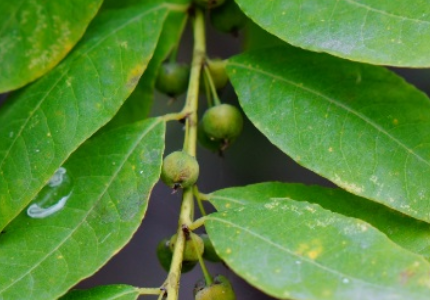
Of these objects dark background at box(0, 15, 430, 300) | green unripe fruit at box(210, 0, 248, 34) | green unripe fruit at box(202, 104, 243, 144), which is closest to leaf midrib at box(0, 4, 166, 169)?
green unripe fruit at box(210, 0, 248, 34)

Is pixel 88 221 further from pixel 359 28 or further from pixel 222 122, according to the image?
pixel 359 28

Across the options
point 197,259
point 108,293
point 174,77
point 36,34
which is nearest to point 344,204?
point 197,259

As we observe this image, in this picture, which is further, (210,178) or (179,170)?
(210,178)

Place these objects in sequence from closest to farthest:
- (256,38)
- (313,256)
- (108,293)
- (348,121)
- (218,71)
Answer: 1. (313,256)
2. (108,293)
3. (348,121)
4. (218,71)
5. (256,38)

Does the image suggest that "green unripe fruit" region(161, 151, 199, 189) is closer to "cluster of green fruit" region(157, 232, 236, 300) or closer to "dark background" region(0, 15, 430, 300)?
"cluster of green fruit" region(157, 232, 236, 300)

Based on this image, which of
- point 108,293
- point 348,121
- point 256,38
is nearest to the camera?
point 108,293

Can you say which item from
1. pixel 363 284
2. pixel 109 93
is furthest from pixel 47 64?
pixel 363 284
